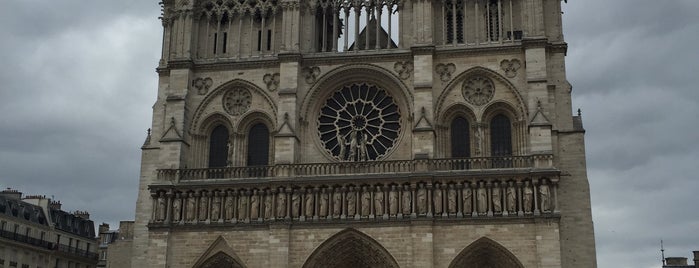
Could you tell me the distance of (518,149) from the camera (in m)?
30.2

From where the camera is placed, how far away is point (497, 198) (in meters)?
28.8

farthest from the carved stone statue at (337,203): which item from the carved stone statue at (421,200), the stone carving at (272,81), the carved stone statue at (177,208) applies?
the carved stone statue at (177,208)

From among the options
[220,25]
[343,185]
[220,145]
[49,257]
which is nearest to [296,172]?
[343,185]

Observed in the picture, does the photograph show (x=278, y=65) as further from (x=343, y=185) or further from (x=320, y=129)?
(x=343, y=185)

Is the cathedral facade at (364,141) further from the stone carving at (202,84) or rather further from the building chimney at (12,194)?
the building chimney at (12,194)

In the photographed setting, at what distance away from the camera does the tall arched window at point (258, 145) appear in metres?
32.5

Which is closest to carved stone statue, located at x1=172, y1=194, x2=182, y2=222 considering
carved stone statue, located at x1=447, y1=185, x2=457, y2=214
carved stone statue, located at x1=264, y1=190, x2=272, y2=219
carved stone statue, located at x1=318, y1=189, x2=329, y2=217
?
carved stone statue, located at x1=264, y1=190, x2=272, y2=219

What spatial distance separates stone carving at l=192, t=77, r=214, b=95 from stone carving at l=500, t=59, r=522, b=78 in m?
11.4

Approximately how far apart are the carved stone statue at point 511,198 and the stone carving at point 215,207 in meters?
10.4

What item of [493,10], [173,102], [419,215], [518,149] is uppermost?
[493,10]

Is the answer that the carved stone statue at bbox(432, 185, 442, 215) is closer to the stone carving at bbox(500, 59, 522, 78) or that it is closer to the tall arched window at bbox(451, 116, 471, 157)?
the tall arched window at bbox(451, 116, 471, 157)

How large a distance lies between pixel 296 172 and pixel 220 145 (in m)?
4.07

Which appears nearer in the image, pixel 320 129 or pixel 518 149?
pixel 518 149

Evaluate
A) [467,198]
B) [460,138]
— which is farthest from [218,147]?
[467,198]
